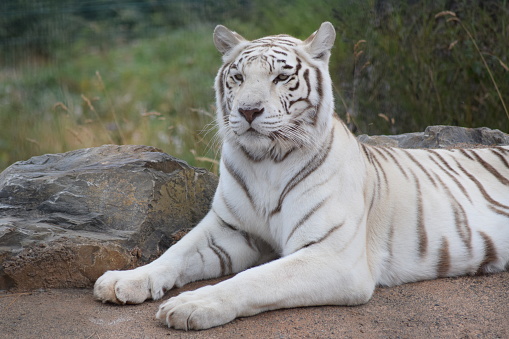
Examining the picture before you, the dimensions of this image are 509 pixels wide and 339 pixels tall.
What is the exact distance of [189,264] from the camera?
292cm


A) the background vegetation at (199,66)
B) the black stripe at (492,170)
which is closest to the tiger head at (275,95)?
the background vegetation at (199,66)

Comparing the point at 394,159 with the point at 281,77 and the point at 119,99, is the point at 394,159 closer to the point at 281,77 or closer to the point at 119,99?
the point at 281,77

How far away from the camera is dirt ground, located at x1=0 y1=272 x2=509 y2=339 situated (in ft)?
7.77

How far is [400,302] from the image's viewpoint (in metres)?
2.72

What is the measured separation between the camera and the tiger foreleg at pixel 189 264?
2656mm

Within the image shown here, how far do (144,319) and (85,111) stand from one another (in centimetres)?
473

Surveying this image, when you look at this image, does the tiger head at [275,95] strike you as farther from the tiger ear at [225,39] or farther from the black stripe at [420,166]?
the black stripe at [420,166]

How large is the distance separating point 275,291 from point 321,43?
1.17 m

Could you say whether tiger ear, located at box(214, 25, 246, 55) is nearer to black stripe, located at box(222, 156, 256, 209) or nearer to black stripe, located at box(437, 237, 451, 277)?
black stripe, located at box(222, 156, 256, 209)

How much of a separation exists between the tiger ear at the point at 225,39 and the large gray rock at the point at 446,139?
1544 millimetres

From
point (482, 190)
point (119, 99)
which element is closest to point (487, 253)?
point (482, 190)

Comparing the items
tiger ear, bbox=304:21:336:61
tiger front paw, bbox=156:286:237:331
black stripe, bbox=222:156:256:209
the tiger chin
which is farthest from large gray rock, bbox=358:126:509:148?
tiger front paw, bbox=156:286:237:331

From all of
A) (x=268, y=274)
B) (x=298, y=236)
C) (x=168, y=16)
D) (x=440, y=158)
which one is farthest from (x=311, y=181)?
(x=168, y=16)

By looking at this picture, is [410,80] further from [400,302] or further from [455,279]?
[400,302]
